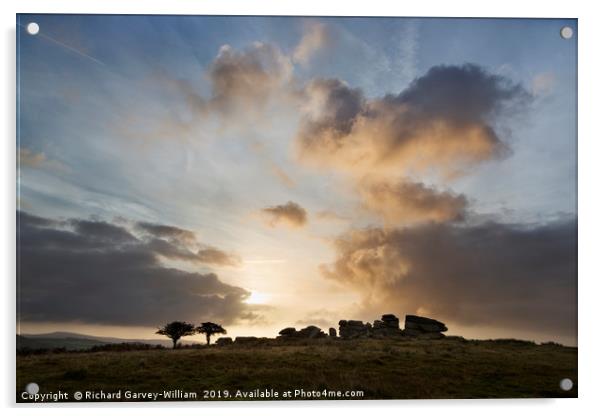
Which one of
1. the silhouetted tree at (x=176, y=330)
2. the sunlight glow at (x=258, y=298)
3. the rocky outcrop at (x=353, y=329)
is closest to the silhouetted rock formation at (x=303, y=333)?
the rocky outcrop at (x=353, y=329)

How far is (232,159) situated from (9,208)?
5891 millimetres

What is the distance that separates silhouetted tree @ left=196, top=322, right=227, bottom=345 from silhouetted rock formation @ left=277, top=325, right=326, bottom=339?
181cm

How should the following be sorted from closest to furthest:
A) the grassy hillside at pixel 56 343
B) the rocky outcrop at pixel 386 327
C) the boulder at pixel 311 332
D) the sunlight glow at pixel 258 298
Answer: the grassy hillside at pixel 56 343, the sunlight glow at pixel 258 298, the boulder at pixel 311 332, the rocky outcrop at pixel 386 327

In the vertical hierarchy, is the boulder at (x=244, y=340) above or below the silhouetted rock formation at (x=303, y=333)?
below

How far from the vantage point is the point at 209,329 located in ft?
50.8

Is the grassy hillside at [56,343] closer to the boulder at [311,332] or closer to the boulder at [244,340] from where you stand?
the boulder at [244,340]

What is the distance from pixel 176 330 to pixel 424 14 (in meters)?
11.8

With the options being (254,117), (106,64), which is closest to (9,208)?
(106,64)

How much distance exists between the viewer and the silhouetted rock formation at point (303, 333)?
48.8 ft

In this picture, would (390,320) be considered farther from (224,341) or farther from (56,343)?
(56,343)

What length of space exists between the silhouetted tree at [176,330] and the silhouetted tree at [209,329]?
0.25 m

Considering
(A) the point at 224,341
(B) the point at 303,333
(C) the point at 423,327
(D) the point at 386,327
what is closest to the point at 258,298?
(A) the point at 224,341

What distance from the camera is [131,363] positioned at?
13344 mm

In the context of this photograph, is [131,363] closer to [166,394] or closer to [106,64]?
[166,394]
